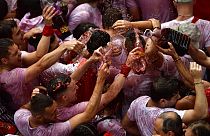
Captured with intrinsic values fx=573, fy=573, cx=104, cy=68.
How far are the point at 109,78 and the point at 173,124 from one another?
0.98 metres

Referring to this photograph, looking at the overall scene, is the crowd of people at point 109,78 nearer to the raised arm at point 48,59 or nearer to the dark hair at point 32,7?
the raised arm at point 48,59

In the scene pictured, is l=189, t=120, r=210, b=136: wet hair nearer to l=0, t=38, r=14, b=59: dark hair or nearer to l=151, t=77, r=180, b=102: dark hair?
l=151, t=77, r=180, b=102: dark hair

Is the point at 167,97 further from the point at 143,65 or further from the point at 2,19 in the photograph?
the point at 2,19

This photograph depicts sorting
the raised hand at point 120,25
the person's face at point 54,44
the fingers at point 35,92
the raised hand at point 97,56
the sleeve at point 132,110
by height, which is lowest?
the sleeve at point 132,110

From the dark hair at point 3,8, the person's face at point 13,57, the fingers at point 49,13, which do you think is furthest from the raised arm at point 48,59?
the dark hair at point 3,8

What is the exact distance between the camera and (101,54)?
443 centimetres

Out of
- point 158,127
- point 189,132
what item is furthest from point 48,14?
point 189,132

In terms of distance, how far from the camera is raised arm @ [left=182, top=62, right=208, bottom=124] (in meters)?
4.00

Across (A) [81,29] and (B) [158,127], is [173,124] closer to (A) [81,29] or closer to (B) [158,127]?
(B) [158,127]

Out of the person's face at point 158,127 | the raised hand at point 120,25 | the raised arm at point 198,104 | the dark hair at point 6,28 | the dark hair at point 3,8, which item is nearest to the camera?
the person's face at point 158,127

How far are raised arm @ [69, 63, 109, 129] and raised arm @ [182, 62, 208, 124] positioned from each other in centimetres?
64

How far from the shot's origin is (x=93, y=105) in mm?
4172

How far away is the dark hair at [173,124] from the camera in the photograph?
3816mm

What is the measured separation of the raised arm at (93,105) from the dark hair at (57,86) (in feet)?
0.73
